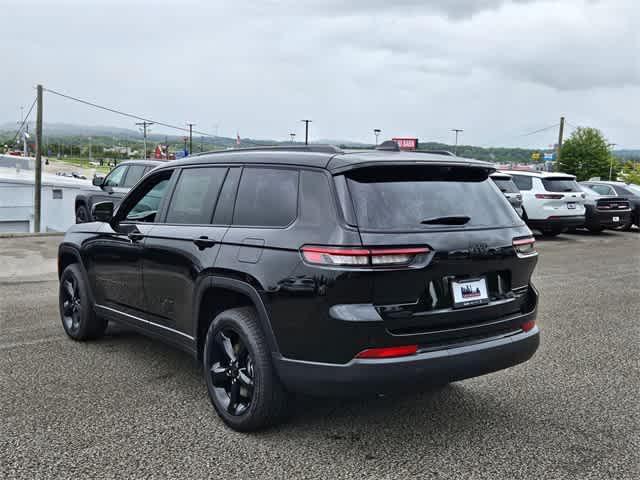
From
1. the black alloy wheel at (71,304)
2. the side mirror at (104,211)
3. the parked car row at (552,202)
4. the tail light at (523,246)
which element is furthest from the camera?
the parked car row at (552,202)

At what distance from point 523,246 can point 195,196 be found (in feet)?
7.48

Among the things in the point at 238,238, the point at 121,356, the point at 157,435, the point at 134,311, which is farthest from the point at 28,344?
the point at 238,238

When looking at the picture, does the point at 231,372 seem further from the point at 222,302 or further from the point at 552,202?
the point at 552,202

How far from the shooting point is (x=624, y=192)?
69.2 ft

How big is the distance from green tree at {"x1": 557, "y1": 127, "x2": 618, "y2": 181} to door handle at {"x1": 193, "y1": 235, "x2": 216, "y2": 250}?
102751mm

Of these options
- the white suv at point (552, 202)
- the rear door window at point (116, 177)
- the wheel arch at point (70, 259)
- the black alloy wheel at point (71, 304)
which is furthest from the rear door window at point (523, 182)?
the black alloy wheel at point (71, 304)

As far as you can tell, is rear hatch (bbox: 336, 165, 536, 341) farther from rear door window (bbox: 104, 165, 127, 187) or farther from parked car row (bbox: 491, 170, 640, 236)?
rear door window (bbox: 104, 165, 127, 187)

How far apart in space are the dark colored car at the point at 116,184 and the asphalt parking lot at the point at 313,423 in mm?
8778

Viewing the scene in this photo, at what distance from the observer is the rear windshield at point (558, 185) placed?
17.1 m

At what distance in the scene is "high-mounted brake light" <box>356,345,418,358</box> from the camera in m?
3.40

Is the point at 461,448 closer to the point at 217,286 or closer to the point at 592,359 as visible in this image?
the point at 217,286

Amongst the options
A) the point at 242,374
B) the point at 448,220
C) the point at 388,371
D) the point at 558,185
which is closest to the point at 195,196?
the point at 242,374

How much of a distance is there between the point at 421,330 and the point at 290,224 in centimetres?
95

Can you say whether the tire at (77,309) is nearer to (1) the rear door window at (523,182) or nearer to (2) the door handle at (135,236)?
(2) the door handle at (135,236)
